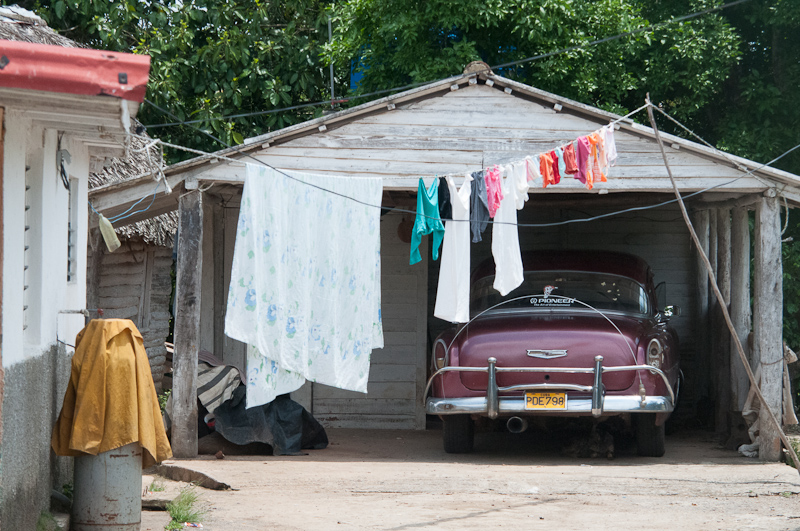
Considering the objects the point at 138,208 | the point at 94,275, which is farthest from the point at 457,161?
the point at 94,275

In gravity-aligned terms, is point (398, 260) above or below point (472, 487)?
above

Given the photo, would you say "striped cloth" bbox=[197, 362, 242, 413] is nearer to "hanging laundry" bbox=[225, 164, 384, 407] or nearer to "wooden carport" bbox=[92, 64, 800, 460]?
"wooden carport" bbox=[92, 64, 800, 460]

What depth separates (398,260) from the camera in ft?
34.9

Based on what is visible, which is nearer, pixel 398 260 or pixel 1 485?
pixel 1 485

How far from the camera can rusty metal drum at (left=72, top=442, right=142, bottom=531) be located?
490 cm

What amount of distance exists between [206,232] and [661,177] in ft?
17.7

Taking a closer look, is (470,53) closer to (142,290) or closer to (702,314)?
(702,314)

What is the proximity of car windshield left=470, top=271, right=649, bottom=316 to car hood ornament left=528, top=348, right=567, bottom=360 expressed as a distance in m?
0.78

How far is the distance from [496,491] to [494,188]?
2.62 m

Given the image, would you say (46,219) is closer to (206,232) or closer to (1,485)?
(1,485)

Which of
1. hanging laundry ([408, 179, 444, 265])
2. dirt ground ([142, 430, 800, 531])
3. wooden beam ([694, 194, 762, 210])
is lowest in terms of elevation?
dirt ground ([142, 430, 800, 531])

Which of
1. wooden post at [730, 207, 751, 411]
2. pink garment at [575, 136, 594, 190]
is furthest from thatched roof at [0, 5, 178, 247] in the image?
wooden post at [730, 207, 751, 411]

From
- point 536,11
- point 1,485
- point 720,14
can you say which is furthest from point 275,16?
point 1,485

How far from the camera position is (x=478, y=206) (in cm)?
755
